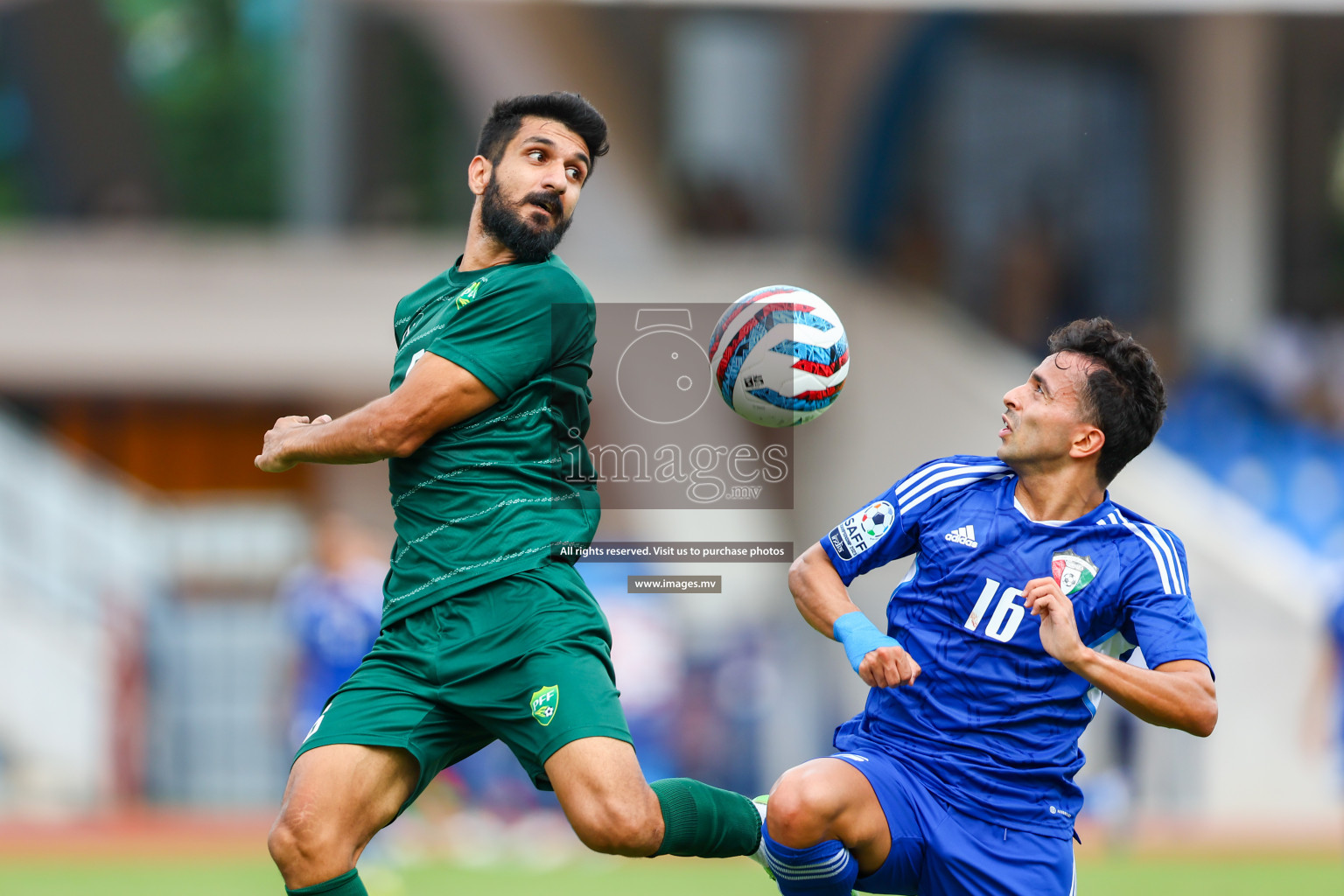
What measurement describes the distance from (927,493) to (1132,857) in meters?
7.52

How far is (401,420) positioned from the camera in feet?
13.6

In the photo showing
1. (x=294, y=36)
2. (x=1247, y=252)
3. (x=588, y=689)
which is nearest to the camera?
(x=588, y=689)

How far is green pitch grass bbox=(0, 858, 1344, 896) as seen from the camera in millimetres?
9188

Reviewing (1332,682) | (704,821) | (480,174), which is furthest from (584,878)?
(480,174)

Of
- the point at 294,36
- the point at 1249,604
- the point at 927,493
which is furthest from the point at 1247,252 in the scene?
the point at 927,493

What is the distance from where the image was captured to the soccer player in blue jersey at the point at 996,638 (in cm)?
413

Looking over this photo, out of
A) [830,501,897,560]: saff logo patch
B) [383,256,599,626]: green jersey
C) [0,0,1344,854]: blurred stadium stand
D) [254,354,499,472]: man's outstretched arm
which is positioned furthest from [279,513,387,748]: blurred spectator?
Result: [830,501,897,560]: saff logo patch

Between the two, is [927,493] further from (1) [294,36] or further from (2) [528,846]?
(1) [294,36]

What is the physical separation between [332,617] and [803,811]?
625 centimetres

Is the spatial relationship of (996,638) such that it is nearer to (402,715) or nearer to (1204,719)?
(1204,719)

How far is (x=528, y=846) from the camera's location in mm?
11500

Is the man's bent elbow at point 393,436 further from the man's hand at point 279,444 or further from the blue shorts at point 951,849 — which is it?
the blue shorts at point 951,849

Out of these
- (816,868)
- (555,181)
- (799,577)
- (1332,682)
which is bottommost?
(1332,682)

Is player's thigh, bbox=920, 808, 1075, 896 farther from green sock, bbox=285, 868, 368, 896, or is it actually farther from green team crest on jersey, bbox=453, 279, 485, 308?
green team crest on jersey, bbox=453, 279, 485, 308
